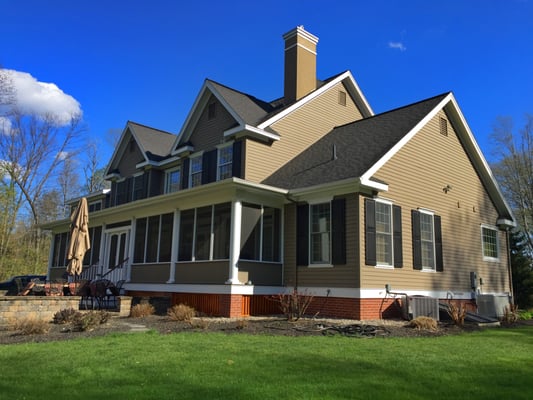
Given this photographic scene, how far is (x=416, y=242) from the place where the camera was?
45.2 feet

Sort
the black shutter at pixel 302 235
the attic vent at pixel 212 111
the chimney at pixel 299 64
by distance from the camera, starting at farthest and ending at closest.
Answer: the chimney at pixel 299 64
the attic vent at pixel 212 111
the black shutter at pixel 302 235

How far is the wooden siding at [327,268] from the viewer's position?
1210 centimetres

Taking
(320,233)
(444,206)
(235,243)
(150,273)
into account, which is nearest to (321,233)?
(320,233)

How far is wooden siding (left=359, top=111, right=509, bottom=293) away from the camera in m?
13.3

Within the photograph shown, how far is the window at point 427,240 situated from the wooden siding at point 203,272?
576 cm

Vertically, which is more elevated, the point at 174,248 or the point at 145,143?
the point at 145,143

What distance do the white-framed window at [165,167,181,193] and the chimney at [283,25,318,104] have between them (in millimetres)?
5637

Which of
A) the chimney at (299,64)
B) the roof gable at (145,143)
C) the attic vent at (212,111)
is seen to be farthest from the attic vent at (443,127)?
the roof gable at (145,143)

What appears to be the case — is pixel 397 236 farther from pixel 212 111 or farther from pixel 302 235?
pixel 212 111

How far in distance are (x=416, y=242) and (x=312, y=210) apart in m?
3.33

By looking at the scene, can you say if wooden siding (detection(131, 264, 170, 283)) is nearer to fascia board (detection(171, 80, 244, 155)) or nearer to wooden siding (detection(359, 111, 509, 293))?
fascia board (detection(171, 80, 244, 155))

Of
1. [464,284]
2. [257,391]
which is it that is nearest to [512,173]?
[464,284]

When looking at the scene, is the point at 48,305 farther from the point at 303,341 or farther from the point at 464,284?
the point at 464,284

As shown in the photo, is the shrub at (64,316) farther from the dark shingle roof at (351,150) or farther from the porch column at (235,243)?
the dark shingle roof at (351,150)
